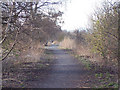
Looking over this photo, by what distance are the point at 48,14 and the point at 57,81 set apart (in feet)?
21.6

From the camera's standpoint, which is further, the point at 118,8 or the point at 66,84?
the point at 118,8

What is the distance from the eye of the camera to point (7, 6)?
352 inches

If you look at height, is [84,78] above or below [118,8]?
below

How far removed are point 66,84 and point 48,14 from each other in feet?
23.0

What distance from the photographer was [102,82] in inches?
287

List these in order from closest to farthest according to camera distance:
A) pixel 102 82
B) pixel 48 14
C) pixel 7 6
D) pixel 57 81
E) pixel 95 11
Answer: pixel 102 82, pixel 57 81, pixel 7 6, pixel 95 11, pixel 48 14


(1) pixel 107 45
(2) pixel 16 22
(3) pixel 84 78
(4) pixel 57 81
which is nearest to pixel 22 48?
(2) pixel 16 22

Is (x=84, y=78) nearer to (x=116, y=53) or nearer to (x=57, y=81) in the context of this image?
(x=57, y=81)

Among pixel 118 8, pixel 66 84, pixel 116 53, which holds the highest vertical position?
pixel 118 8

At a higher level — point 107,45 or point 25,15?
point 25,15

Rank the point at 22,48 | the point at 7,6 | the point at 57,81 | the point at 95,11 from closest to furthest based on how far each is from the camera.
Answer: the point at 57,81 < the point at 7,6 < the point at 22,48 < the point at 95,11

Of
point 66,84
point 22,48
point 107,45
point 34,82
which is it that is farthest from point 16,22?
point 107,45

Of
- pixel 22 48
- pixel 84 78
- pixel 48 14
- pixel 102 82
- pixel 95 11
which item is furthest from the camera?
pixel 48 14

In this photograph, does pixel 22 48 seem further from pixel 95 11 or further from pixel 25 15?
pixel 95 11
